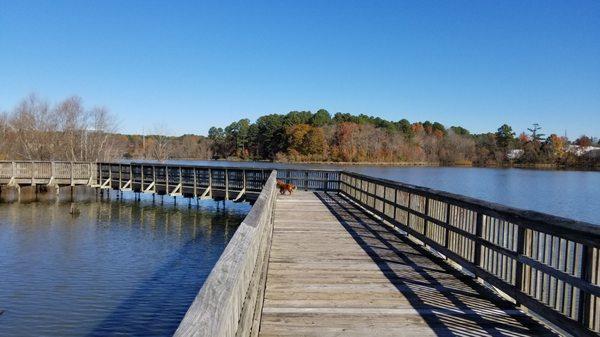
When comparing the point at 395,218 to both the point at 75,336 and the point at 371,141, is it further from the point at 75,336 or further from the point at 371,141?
the point at 371,141

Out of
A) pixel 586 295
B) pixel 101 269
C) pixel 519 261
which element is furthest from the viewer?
pixel 101 269

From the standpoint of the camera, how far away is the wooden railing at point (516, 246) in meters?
4.03

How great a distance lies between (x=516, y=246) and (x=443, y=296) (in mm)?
1076

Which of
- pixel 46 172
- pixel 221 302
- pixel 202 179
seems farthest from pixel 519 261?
pixel 46 172

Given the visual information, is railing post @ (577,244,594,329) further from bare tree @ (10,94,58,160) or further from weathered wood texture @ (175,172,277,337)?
bare tree @ (10,94,58,160)

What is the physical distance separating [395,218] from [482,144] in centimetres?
12270

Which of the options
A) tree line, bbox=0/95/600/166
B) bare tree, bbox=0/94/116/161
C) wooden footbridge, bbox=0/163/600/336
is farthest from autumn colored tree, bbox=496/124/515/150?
wooden footbridge, bbox=0/163/600/336

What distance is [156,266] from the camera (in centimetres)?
1490

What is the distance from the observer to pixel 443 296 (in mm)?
5570

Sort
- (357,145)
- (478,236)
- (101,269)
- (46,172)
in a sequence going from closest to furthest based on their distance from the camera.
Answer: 1. (478,236)
2. (101,269)
3. (46,172)
4. (357,145)

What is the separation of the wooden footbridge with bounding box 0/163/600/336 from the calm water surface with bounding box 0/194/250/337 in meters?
3.57

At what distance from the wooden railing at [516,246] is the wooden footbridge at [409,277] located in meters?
0.02

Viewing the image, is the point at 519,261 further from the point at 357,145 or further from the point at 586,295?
the point at 357,145

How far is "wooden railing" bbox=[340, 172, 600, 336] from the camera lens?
403 cm
